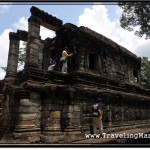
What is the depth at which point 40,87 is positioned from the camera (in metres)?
8.02

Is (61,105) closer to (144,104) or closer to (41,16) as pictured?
(41,16)

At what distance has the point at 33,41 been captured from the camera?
9.52 metres

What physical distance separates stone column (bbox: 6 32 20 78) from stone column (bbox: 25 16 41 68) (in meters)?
2.78

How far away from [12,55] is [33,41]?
297cm

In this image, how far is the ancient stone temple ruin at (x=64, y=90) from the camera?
7859 mm

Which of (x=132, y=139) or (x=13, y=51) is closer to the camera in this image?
(x=132, y=139)

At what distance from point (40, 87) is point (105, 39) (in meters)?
6.82

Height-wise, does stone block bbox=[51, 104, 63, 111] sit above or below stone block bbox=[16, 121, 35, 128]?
above

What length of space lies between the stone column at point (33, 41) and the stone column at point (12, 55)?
278 centimetres

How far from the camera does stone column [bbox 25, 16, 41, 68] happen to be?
929 centimetres

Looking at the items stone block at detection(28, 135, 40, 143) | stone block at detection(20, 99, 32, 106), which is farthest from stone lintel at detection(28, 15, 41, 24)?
stone block at detection(28, 135, 40, 143)

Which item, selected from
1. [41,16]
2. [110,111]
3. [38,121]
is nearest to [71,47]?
[41,16]

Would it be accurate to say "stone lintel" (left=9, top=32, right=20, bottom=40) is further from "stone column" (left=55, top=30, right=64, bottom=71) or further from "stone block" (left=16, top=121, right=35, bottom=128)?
"stone block" (left=16, top=121, right=35, bottom=128)

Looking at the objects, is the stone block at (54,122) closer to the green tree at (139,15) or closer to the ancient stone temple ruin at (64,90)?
the ancient stone temple ruin at (64,90)
